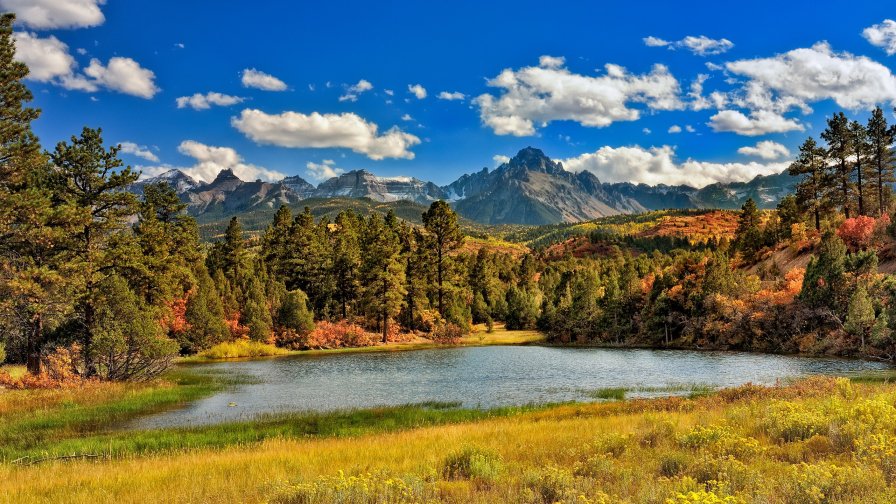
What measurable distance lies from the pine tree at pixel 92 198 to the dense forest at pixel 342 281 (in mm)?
141

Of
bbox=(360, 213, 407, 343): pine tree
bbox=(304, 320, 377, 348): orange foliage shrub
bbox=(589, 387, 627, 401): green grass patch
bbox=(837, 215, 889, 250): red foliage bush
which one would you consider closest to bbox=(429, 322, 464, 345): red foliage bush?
bbox=(360, 213, 407, 343): pine tree

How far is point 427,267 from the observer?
92500 millimetres

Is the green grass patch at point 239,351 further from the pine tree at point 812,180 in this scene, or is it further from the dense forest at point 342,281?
the pine tree at point 812,180

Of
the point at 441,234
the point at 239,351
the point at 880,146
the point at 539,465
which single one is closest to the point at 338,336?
the point at 239,351

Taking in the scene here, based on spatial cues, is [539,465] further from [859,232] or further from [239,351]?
[859,232]

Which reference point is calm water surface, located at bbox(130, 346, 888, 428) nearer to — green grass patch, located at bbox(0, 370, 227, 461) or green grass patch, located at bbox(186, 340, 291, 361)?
green grass patch, located at bbox(0, 370, 227, 461)

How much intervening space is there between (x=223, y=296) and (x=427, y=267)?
3345 cm

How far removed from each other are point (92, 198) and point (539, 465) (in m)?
44.9

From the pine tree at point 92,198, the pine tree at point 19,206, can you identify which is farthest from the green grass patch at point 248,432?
the pine tree at point 92,198

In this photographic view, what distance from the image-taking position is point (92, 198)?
43.7 metres

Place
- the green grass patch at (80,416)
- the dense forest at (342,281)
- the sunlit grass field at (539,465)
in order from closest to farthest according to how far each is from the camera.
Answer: the sunlit grass field at (539,465)
the green grass patch at (80,416)
the dense forest at (342,281)

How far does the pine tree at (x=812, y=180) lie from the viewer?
76.8 metres

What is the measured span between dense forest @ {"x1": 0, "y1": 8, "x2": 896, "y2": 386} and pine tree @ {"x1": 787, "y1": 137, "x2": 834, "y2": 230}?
0.78 feet

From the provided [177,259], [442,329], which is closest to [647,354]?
[442,329]
